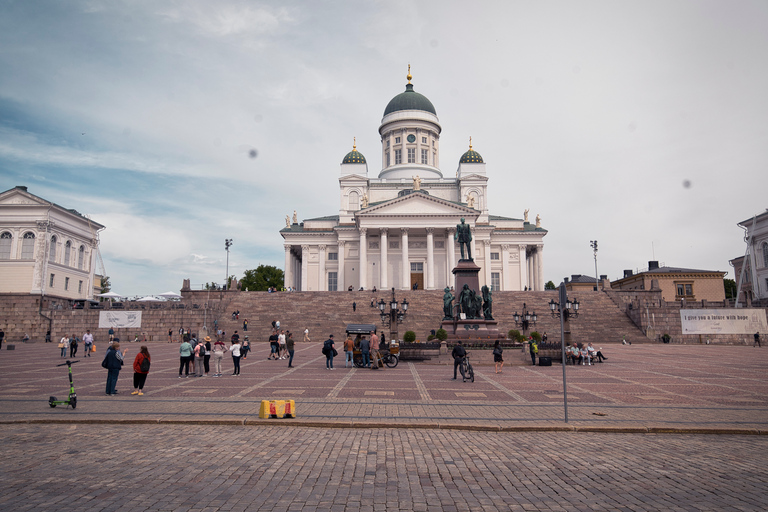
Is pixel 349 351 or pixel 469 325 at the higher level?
pixel 469 325

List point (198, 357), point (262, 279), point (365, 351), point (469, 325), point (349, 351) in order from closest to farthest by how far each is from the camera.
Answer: point (198, 357) < point (365, 351) < point (349, 351) < point (469, 325) < point (262, 279)

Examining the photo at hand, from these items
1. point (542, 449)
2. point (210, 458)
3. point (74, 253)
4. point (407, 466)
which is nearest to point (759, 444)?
point (542, 449)

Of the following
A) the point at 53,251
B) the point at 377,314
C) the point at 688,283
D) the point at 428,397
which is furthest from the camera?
the point at 688,283

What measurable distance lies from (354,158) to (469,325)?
57.0m

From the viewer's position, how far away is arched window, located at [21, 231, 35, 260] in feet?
202

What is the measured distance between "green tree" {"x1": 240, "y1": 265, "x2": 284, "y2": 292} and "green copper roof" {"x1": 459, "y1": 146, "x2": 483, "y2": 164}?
50.5 m

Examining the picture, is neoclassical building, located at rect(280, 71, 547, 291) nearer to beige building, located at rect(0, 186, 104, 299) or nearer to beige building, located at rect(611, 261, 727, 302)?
beige building, located at rect(611, 261, 727, 302)

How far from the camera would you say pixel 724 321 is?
43.2 metres

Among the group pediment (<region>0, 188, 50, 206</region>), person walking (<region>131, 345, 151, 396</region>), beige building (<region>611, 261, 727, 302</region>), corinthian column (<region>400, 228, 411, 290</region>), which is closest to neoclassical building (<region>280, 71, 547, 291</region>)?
corinthian column (<region>400, 228, 411, 290</region>)

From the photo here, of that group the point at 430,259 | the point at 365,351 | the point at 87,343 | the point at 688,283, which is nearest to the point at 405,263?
the point at 430,259

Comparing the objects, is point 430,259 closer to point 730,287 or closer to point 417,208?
point 417,208

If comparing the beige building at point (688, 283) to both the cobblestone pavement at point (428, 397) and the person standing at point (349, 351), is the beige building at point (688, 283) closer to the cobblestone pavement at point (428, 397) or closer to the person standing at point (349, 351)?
the cobblestone pavement at point (428, 397)

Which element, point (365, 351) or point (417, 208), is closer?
point (365, 351)

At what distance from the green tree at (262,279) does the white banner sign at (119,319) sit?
62.5m
